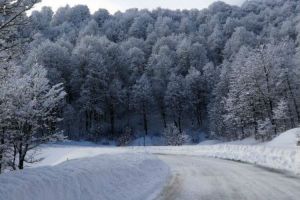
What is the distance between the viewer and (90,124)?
88.6 m

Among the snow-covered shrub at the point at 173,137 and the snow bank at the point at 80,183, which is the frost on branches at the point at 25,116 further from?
the snow-covered shrub at the point at 173,137

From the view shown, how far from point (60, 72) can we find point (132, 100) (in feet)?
53.9

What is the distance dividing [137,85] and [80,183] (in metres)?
83.0

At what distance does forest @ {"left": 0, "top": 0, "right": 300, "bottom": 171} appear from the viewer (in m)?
28.0

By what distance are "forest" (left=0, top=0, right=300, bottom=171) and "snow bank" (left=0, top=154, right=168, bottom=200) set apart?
3.94m

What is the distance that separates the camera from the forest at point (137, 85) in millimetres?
27984

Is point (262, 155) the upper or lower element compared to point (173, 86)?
lower

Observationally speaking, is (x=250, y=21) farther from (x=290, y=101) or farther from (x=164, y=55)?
(x=290, y=101)

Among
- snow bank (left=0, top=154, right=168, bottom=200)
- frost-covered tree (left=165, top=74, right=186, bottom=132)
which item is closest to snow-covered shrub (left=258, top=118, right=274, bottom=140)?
frost-covered tree (left=165, top=74, right=186, bottom=132)

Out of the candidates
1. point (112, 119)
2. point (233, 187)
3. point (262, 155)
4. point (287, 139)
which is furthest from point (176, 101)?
point (233, 187)

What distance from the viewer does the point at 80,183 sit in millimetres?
11148

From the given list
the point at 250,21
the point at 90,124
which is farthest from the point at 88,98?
the point at 250,21

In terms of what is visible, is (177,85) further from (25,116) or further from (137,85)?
(25,116)

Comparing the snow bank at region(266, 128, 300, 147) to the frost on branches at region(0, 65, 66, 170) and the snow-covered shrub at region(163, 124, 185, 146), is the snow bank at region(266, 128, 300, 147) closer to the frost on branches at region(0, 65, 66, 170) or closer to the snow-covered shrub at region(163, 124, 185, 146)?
the frost on branches at region(0, 65, 66, 170)
